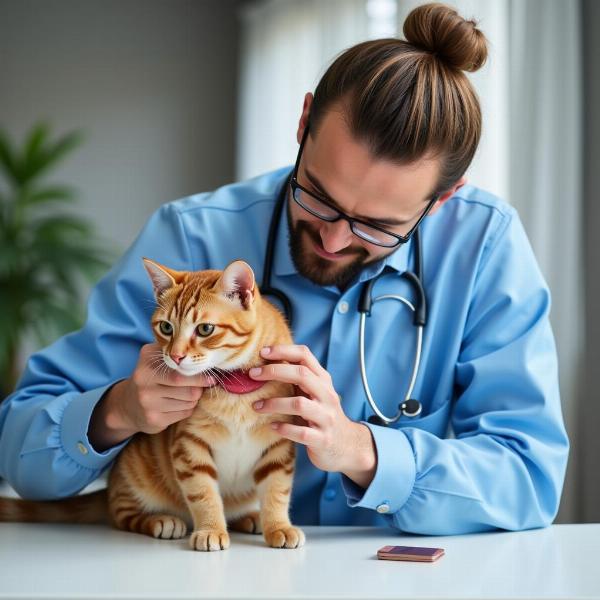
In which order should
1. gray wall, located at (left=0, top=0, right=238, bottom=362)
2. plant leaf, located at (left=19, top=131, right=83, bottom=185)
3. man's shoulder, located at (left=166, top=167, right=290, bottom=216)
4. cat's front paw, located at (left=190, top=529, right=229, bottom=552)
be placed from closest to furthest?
cat's front paw, located at (left=190, top=529, right=229, bottom=552), man's shoulder, located at (left=166, top=167, right=290, bottom=216), plant leaf, located at (left=19, top=131, right=83, bottom=185), gray wall, located at (left=0, top=0, right=238, bottom=362)

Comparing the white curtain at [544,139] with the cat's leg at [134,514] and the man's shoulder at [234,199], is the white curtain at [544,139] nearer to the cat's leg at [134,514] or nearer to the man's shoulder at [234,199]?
the man's shoulder at [234,199]

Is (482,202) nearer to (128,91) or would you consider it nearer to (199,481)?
(199,481)

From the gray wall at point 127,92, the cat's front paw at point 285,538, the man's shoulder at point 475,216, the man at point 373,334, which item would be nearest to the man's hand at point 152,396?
Result: the man at point 373,334

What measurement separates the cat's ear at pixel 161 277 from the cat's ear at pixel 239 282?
0.33ft

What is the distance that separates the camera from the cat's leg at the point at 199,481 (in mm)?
1296

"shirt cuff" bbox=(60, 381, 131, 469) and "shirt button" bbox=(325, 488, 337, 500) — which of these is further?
"shirt button" bbox=(325, 488, 337, 500)

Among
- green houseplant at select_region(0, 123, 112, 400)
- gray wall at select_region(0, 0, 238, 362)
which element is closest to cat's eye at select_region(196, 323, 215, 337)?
green houseplant at select_region(0, 123, 112, 400)

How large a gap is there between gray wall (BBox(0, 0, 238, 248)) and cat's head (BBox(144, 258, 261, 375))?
13.3ft

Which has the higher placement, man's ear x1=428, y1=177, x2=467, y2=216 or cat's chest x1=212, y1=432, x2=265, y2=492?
man's ear x1=428, y1=177, x2=467, y2=216

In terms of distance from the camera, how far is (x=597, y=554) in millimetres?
1207

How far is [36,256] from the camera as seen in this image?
14.1 ft

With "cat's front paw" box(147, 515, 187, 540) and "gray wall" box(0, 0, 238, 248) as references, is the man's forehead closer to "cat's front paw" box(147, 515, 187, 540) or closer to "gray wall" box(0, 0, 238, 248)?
"cat's front paw" box(147, 515, 187, 540)

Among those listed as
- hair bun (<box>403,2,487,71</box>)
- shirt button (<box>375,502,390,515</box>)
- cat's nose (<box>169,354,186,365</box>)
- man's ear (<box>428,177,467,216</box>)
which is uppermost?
hair bun (<box>403,2,487,71</box>)

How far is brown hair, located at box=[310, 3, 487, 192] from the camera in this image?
1.34m
